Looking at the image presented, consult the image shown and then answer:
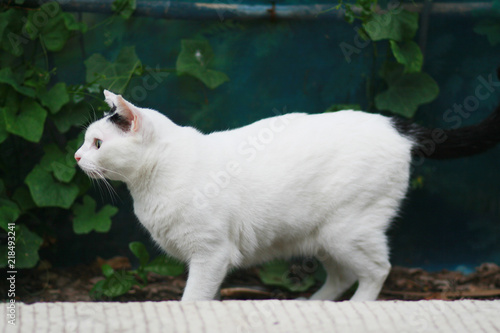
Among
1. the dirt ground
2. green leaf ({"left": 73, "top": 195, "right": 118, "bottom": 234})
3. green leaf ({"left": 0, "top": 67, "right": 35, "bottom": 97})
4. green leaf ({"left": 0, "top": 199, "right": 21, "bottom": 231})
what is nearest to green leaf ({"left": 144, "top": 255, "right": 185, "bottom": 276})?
the dirt ground

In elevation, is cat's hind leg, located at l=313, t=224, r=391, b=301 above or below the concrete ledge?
below

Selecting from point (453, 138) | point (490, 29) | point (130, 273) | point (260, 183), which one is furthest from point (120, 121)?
point (490, 29)

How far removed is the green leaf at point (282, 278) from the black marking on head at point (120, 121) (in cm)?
154

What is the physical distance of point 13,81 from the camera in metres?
3.10

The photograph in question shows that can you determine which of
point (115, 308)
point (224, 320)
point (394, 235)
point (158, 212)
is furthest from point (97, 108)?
point (394, 235)

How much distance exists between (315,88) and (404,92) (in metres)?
0.58

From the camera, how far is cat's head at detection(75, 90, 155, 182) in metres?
2.50

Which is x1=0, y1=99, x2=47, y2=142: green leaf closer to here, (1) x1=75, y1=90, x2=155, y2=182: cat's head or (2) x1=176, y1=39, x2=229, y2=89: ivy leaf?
(1) x1=75, y1=90, x2=155, y2=182: cat's head

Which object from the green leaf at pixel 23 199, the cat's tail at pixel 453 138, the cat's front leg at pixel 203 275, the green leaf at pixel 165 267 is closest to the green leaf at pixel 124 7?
the green leaf at pixel 23 199

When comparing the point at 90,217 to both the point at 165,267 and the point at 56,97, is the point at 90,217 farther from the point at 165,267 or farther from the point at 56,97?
the point at 56,97

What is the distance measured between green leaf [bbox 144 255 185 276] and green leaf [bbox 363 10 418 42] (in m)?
1.84

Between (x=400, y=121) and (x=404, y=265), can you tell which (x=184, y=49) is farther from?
(x=404, y=265)

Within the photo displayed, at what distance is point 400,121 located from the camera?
9.57 feet

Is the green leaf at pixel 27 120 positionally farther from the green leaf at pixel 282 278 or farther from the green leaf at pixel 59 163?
the green leaf at pixel 282 278
